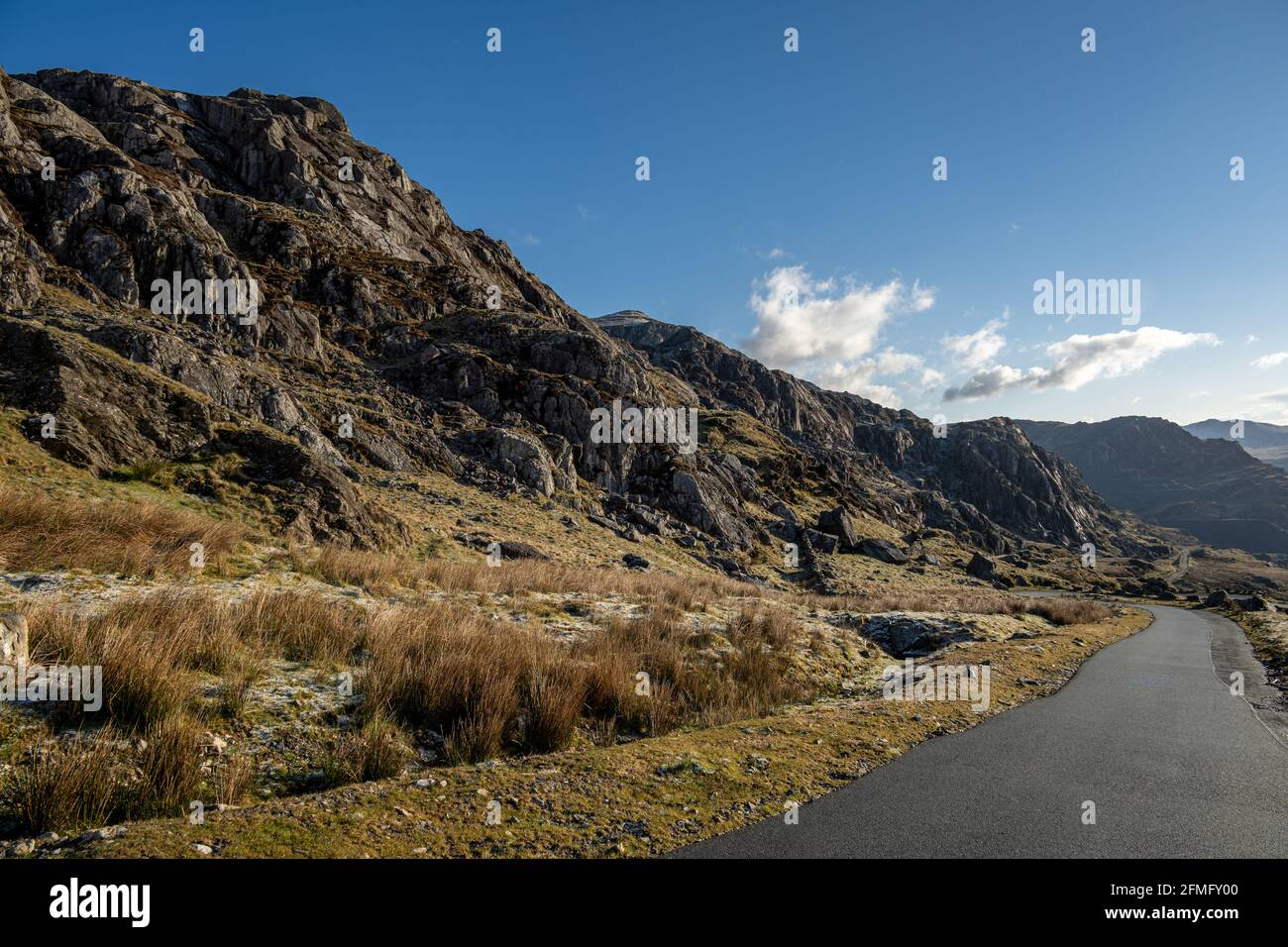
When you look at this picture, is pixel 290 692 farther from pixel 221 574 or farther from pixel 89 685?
pixel 221 574

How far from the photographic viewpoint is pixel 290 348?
48.9 metres

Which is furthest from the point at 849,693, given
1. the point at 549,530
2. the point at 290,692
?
the point at 549,530

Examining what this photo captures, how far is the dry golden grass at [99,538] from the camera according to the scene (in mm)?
9391

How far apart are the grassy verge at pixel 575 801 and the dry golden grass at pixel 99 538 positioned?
8292 mm

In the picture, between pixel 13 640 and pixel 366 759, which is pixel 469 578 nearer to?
pixel 13 640

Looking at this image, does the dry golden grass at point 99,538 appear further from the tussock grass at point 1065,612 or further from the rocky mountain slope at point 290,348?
the tussock grass at point 1065,612

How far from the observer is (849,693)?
11398mm

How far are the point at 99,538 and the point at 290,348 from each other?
4575 cm

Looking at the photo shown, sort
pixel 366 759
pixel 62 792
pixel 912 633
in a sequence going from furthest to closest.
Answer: pixel 912 633 → pixel 366 759 → pixel 62 792

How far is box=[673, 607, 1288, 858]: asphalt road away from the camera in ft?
16.1

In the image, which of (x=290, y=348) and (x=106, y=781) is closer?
(x=106, y=781)

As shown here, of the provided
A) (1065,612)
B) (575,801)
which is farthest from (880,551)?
(575,801)

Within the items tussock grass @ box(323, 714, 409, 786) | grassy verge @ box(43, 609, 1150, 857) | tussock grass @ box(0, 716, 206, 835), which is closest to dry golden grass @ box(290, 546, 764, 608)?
tussock grass @ box(323, 714, 409, 786)
